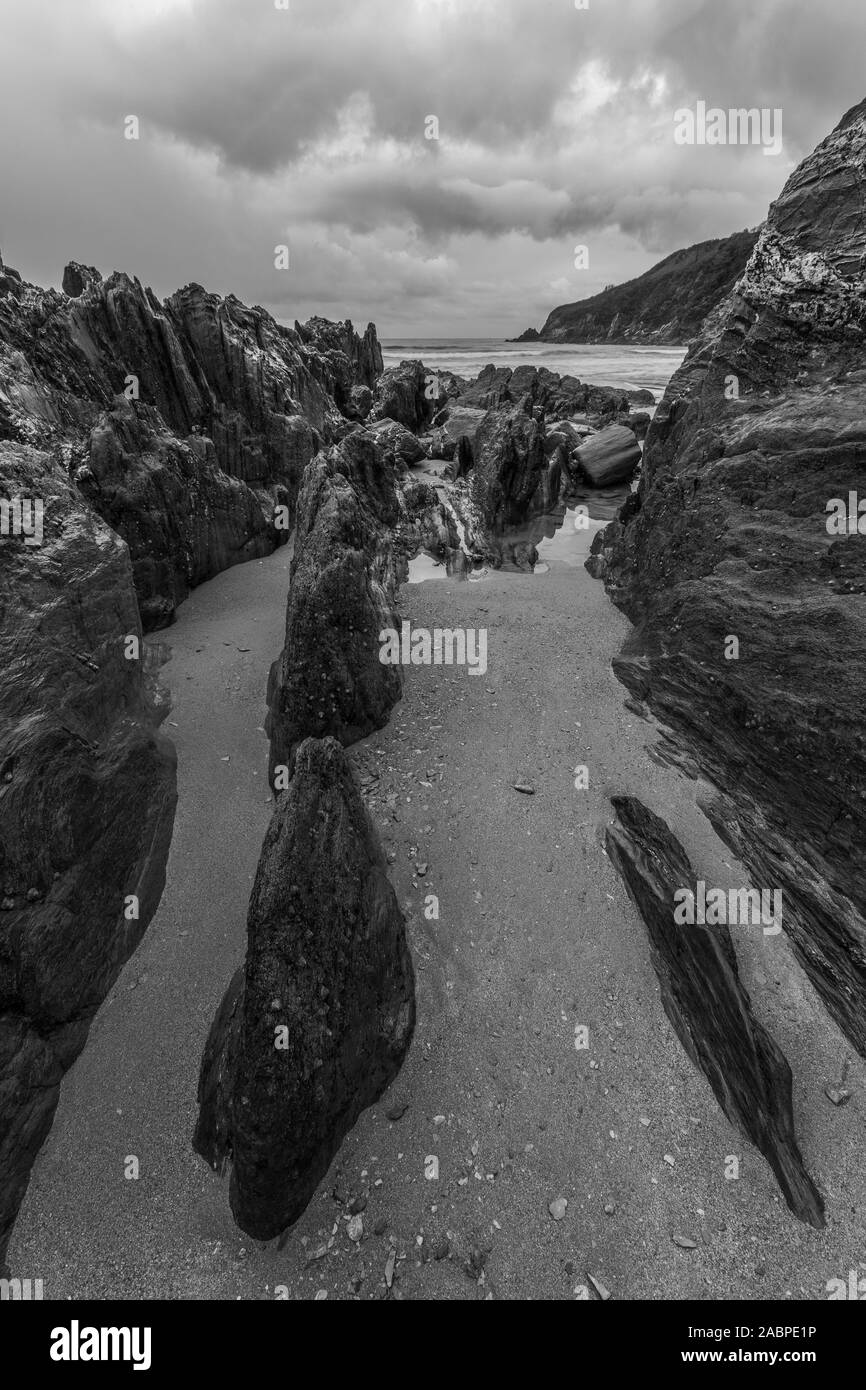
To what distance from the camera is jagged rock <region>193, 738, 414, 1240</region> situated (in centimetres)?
455

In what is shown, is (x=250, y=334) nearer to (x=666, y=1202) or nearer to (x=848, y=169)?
(x=848, y=169)

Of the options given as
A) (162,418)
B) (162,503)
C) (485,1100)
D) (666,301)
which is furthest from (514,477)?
(666,301)

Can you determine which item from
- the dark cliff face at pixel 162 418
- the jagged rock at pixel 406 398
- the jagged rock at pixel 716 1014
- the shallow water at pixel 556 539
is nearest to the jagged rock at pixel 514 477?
the shallow water at pixel 556 539

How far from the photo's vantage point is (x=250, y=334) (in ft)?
72.7

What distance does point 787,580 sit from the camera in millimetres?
8250

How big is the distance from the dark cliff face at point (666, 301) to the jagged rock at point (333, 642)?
135 m

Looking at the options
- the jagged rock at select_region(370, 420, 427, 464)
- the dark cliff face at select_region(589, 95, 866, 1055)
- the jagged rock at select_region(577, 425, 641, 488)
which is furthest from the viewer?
the jagged rock at select_region(370, 420, 427, 464)

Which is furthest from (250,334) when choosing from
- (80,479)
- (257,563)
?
(80,479)

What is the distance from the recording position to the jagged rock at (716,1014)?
5305 millimetres

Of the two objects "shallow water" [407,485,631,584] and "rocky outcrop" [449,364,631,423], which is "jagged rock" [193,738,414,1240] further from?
"rocky outcrop" [449,364,631,423]

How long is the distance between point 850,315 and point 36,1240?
15.4 m

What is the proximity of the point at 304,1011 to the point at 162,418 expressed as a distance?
1639 centimetres

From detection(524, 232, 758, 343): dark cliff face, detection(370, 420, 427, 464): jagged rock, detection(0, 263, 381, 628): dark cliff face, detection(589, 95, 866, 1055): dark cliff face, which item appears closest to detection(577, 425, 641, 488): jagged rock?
detection(370, 420, 427, 464): jagged rock

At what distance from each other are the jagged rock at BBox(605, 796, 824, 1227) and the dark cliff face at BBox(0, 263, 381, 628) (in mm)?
11882
